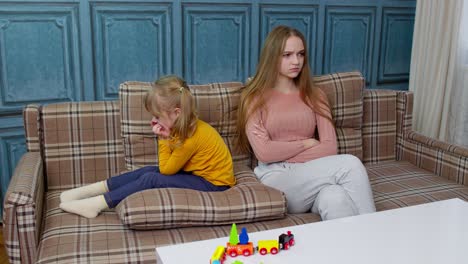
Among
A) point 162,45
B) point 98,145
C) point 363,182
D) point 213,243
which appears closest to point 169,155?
point 98,145

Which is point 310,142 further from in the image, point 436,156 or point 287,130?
point 436,156

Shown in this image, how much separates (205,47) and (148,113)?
906 millimetres

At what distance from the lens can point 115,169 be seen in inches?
78.1

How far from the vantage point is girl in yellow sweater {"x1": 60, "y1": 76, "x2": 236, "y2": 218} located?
171 cm

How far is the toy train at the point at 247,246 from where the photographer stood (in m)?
1.22

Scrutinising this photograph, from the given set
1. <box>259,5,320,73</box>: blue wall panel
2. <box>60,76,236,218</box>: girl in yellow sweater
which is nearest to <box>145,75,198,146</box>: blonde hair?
<box>60,76,236,218</box>: girl in yellow sweater

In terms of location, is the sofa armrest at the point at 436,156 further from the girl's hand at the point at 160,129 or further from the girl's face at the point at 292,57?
the girl's hand at the point at 160,129

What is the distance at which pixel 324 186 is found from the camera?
1.77m

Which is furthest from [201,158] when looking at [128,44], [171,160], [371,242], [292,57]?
[128,44]

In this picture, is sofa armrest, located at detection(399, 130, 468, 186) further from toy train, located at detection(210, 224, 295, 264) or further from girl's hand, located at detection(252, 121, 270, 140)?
toy train, located at detection(210, 224, 295, 264)

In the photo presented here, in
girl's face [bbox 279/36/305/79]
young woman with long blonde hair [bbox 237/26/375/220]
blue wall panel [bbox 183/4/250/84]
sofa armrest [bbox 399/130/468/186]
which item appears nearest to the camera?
young woman with long blonde hair [bbox 237/26/375/220]

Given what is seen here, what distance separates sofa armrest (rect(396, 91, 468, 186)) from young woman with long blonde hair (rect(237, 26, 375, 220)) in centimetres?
48

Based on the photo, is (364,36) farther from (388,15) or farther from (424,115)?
(424,115)

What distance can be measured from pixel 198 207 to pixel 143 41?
1.23 m
